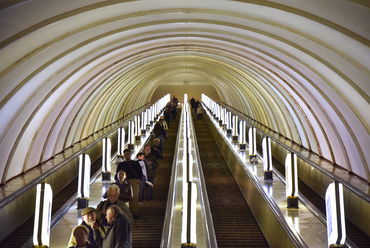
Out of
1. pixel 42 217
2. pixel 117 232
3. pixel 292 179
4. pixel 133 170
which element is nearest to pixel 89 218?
pixel 117 232

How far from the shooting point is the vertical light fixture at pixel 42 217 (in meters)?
6.72

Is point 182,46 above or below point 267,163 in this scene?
above

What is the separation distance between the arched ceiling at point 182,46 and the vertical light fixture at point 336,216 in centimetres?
238

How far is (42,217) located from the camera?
674 centimetres

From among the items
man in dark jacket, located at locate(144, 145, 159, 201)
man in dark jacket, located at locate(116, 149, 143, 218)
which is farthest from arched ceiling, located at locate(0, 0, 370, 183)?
man in dark jacket, located at locate(144, 145, 159, 201)

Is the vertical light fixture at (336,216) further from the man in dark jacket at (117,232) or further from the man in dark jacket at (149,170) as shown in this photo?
the man in dark jacket at (149,170)

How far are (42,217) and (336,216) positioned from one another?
429 centimetres

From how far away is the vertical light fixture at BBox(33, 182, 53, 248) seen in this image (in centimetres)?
672

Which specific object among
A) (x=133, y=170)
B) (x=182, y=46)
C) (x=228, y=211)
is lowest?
(x=228, y=211)

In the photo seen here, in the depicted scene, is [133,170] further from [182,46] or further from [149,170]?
[182,46]

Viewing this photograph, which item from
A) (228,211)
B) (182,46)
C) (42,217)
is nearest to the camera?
(42,217)

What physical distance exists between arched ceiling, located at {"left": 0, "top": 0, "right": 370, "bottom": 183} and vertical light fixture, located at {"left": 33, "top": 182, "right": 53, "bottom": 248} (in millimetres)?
2420

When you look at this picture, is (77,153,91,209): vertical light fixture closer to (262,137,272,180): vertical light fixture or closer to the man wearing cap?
the man wearing cap

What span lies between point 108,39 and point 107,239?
7.66 m
